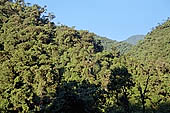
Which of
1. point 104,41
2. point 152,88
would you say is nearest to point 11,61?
point 152,88

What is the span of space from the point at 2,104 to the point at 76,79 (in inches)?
285

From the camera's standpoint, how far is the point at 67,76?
2320 cm

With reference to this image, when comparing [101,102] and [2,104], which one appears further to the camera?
[101,102]

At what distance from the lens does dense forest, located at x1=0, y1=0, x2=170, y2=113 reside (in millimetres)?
18203

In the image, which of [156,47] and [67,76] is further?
[156,47]

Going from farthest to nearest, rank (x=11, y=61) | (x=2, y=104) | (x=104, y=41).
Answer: (x=104, y=41) → (x=11, y=61) → (x=2, y=104)

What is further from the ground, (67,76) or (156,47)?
(156,47)

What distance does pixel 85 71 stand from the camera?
23344 mm

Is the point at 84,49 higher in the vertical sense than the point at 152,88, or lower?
higher

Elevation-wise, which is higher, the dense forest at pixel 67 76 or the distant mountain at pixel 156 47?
the distant mountain at pixel 156 47

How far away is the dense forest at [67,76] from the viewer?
18203mm

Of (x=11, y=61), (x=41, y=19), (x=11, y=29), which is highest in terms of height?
(x=41, y=19)

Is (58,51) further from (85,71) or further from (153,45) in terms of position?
(153,45)

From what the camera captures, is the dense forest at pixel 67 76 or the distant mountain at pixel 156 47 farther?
the distant mountain at pixel 156 47
